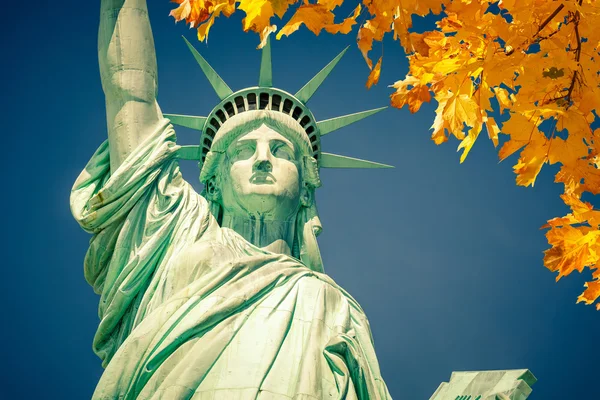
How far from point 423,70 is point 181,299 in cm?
430

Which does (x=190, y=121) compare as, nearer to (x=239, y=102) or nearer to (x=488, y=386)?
(x=239, y=102)

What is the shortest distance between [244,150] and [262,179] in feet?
1.95

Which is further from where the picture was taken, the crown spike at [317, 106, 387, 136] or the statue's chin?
the crown spike at [317, 106, 387, 136]

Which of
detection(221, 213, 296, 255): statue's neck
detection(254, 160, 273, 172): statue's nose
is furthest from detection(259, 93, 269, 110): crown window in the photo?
detection(221, 213, 296, 255): statue's neck

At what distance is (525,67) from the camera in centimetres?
554

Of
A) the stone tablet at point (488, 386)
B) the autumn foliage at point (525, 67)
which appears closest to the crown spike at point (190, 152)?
the stone tablet at point (488, 386)

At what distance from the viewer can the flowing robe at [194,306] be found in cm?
847

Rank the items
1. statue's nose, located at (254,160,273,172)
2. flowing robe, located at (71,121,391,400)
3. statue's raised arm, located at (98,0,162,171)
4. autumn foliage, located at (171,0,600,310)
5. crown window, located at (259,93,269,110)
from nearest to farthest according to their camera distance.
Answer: autumn foliage, located at (171,0,600,310)
flowing robe, located at (71,121,391,400)
statue's raised arm, located at (98,0,162,171)
statue's nose, located at (254,160,273,172)
crown window, located at (259,93,269,110)

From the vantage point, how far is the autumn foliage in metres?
5.48

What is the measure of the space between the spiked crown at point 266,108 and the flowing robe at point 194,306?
53.7 inches

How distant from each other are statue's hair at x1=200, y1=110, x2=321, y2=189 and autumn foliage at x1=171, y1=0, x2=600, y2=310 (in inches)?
219

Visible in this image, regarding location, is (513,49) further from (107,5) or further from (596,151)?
(107,5)

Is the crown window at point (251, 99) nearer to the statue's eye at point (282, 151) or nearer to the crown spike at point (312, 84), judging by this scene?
the crown spike at point (312, 84)

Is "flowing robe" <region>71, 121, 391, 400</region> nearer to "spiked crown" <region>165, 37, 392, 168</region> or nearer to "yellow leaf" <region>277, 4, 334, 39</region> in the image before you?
"spiked crown" <region>165, 37, 392, 168</region>
